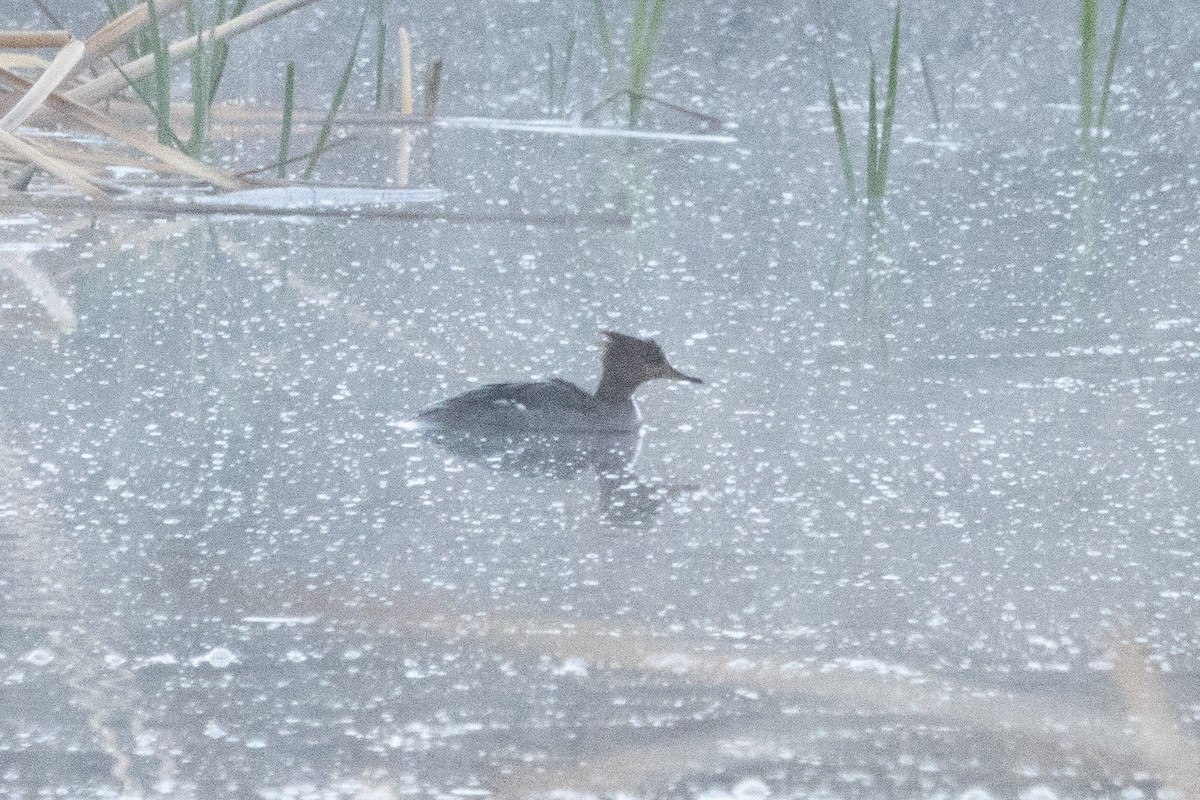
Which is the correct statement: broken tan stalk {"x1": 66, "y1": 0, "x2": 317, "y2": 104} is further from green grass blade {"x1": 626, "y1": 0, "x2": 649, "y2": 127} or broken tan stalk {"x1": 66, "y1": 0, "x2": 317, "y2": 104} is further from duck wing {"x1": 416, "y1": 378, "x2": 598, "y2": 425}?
duck wing {"x1": 416, "y1": 378, "x2": 598, "y2": 425}

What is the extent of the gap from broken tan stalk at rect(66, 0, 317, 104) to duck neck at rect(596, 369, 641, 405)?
1519 millimetres

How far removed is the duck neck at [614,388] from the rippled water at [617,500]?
5 centimetres

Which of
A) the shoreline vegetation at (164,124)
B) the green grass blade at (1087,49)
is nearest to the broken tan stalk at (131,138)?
the shoreline vegetation at (164,124)

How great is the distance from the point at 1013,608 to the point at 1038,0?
141 inches

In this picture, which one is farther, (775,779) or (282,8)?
(282,8)

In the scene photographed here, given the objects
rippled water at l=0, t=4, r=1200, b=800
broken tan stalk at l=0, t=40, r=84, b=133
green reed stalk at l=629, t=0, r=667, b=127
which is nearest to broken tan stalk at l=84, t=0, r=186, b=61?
broken tan stalk at l=0, t=40, r=84, b=133

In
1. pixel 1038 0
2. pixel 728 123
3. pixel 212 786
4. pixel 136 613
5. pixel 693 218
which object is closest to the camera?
pixel 212 786

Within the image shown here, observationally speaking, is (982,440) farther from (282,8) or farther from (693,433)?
(282,8)

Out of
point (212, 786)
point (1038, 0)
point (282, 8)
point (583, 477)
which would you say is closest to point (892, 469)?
point (583, 477)

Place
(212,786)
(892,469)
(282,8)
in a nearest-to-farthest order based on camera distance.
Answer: (212,786) < (892,469) < (282,8)

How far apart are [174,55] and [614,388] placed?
1629 mm

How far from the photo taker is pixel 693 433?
1913 mm

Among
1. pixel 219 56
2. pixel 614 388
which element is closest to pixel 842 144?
pixel 614 388

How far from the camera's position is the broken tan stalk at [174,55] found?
323 cm
